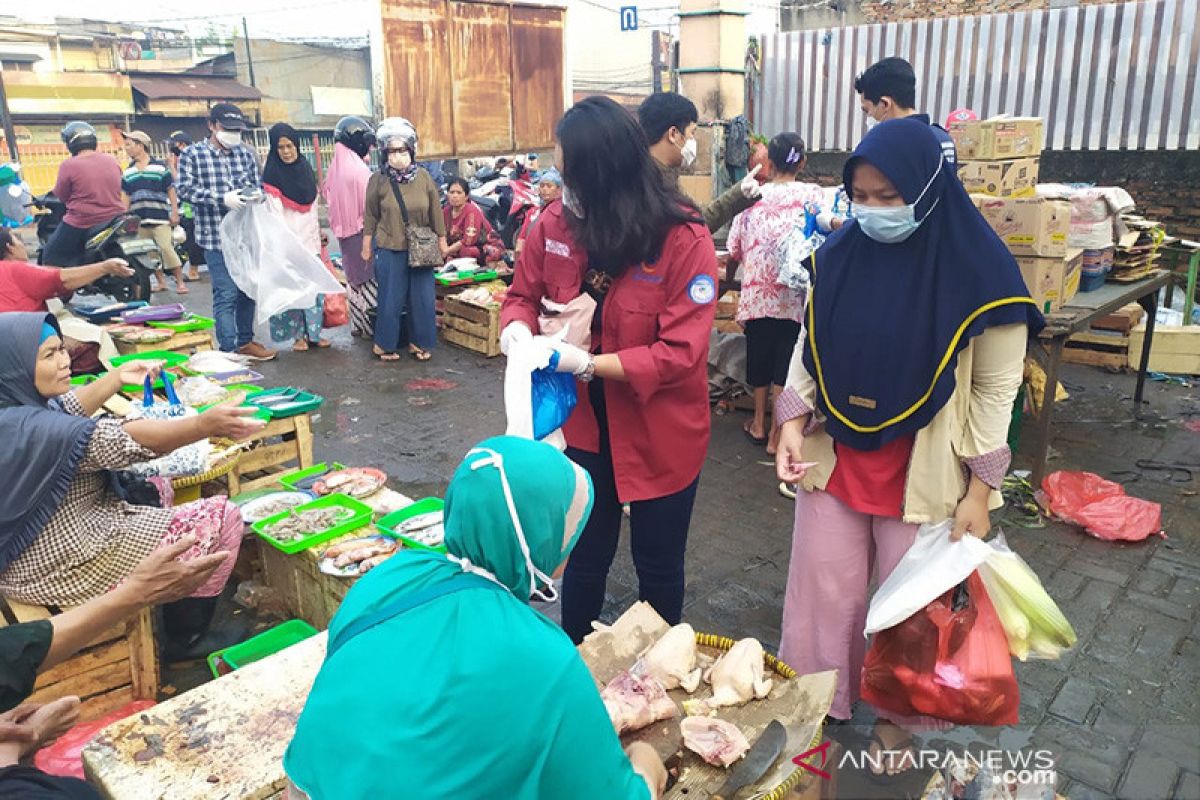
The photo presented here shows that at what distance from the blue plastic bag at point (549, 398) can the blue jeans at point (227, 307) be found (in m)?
5.77

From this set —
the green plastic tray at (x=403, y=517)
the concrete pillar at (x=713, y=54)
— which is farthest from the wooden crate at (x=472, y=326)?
the green plastic tray at (x=403, y=517)

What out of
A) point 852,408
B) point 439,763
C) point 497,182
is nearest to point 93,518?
point 439,763

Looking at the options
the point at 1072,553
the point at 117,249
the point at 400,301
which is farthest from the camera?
the point at 117,249

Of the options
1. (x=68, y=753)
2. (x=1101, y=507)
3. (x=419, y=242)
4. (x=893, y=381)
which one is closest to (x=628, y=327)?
(x=893, y=381)

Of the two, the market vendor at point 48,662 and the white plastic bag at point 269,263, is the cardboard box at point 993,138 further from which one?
the white plastic bag at point 269,263

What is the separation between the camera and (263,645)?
3.27 metres

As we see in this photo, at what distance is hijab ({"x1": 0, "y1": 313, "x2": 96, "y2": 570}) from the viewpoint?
2.68 metres

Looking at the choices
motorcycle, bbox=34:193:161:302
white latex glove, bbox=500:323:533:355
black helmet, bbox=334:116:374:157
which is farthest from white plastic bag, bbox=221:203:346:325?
white latex glove, bbox=500:323:533:355

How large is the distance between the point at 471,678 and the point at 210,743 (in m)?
1.27

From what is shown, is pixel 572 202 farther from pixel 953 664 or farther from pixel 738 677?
pixel 953 664

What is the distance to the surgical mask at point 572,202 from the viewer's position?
8.77 ft

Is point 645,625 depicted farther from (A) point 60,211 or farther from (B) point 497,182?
(B) point 497,182

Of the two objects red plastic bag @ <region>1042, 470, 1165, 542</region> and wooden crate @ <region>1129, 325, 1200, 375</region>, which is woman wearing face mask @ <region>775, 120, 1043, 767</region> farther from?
wooden crate @ <region>1129, 325, 1200, 375</region>

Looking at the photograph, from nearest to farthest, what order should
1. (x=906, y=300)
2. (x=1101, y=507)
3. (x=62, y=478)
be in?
(x=906, y=300) < (x=62, y=478) < (x=1101, y=507)
